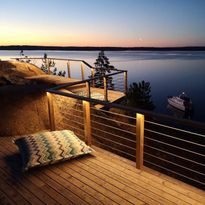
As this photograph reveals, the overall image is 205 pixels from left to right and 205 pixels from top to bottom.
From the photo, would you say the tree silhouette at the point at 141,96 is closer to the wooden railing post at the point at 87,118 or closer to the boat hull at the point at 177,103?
the wooden railing post at the point at 87,118

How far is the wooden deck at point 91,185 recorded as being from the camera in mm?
2631

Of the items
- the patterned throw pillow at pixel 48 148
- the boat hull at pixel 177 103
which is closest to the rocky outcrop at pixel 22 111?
the patterned throw pillow at pixel 48 148

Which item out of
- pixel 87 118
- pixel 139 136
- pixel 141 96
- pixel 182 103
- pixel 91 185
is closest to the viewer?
pixel 91 185

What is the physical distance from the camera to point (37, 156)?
3238 millimetres

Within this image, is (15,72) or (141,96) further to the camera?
(141,96)

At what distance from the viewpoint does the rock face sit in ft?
29.7

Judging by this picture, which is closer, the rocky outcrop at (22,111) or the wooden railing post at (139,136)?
the wooden railing post at (139,136)

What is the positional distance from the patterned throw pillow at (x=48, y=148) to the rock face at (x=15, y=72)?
226 inches

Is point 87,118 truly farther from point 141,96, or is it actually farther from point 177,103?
point 177,103

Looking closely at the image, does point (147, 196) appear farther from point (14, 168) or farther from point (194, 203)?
point (14, 168)

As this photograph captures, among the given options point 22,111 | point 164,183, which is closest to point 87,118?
point 164,183

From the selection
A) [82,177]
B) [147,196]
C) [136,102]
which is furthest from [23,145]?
[136,102]

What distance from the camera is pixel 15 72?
969 cm

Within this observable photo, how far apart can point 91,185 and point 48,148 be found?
2.93 ft
